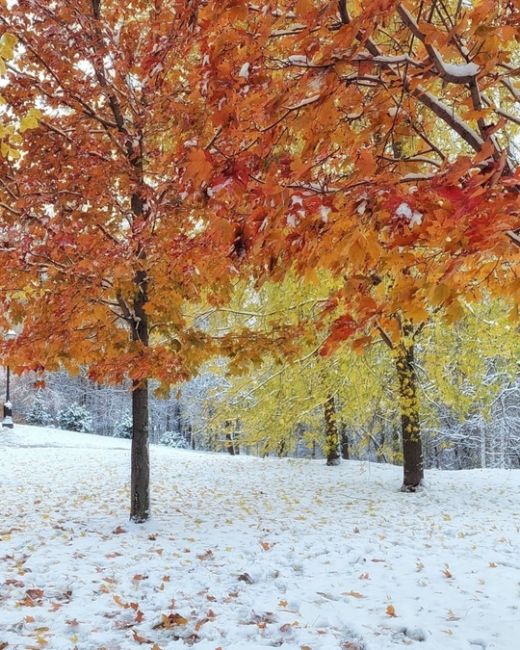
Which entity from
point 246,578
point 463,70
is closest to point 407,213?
point 463,70

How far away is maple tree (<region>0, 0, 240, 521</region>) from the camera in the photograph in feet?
17.4

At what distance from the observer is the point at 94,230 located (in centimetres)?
616

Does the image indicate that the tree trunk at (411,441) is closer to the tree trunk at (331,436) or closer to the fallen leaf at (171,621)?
the tree trunk at (331,436)

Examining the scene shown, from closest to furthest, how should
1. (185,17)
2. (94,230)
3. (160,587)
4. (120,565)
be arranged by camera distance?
(185,17), (160,587), (120,565), (94,230)

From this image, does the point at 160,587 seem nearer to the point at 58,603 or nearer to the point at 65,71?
the point at 58,603

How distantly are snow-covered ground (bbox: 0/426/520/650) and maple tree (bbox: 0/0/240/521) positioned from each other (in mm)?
1359

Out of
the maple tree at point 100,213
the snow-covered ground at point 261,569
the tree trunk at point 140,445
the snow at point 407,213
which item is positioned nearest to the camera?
the snow at point 407,213

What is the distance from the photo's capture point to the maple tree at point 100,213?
209 inches

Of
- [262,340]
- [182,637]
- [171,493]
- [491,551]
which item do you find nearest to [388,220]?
[182,637]

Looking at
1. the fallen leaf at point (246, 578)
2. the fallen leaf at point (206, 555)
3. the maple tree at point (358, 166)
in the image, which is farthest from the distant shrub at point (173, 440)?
the maple tree at point (358, 166)

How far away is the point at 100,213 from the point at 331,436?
7454 millimetres

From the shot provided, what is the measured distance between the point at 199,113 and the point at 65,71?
6.42 ft

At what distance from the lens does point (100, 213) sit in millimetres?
6180

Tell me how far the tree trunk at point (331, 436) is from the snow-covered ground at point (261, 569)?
1.91 meters
